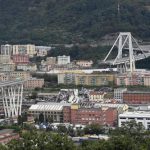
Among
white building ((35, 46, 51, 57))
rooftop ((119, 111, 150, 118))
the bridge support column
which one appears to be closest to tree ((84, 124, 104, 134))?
rooftop ((119, 111, 150, 118))

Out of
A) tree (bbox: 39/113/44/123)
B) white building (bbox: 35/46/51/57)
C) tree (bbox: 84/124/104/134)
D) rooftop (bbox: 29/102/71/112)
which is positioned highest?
white building (bbox: 35/46/51/57)

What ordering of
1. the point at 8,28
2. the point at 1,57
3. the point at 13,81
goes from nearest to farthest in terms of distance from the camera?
1. the point at 13,81
2. the point at 1,57
3. the point at 8,28

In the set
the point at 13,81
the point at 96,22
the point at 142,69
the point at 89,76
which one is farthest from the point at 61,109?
the point at 96,22

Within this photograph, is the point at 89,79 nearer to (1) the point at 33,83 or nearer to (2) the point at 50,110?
(1) the point at 33,83

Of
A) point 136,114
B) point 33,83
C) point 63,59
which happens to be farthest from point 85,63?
point 136,114

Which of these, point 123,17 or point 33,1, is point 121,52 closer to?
point 123,17

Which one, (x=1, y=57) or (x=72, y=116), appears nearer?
(x=72, y=116)

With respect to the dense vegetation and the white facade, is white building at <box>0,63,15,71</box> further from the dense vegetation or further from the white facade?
the dense vegetation

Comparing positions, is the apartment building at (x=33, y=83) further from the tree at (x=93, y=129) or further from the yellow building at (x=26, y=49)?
the tree at (x=93, y=129)

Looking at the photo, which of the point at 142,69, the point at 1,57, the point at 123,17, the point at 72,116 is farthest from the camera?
the point at 123,17
